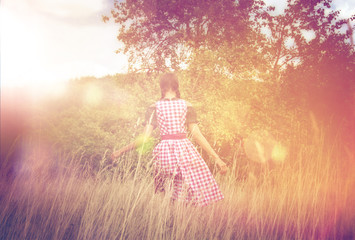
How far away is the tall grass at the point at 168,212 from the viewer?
86.7 inches

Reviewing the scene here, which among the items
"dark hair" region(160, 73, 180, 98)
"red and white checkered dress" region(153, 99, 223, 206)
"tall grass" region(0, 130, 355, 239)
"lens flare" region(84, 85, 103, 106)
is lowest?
"tall grass" region(0, 130, 355, 239)

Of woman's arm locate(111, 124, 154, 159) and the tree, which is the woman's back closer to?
woman's arm locate(111, 124, 154, 159)

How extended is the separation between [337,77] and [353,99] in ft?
2.33

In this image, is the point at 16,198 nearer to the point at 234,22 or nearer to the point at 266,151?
the point at 266,151

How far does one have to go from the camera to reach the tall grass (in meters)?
2.20

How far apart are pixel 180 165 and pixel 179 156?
8 cm

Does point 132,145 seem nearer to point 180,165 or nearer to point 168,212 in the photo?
point 180,165

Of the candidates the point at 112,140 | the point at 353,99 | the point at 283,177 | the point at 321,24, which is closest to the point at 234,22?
the point at 321,24

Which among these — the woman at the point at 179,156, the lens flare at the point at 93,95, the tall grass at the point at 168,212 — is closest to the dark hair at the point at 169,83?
the woman at the point at 179,156

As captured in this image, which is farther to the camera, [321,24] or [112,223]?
[321,24]

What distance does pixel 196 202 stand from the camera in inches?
96.0

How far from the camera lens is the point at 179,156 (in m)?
2.51

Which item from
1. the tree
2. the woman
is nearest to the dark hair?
the woman

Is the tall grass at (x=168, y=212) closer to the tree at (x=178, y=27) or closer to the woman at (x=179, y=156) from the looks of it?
the woman at (x=179, y=156)
